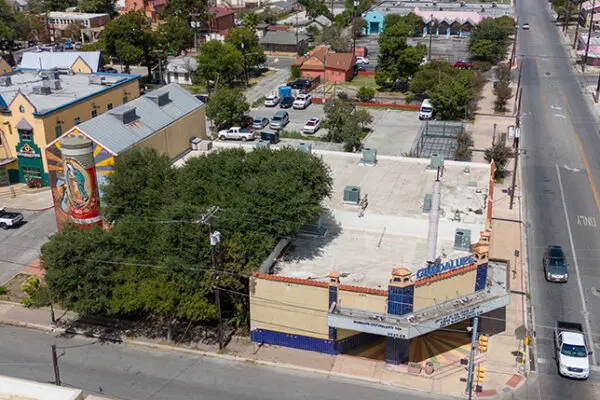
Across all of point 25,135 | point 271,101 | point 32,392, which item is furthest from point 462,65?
point 32,392

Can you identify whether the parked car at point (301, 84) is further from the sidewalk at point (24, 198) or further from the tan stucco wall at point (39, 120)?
the sidewalk at point (24, 198)

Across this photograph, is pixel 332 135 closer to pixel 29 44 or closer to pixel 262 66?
pixel 262 66

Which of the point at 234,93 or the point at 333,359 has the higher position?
the point at 234,93

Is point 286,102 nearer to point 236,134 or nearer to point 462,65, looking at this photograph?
point 236,134

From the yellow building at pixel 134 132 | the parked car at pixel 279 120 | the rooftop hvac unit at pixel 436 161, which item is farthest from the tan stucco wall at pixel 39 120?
the rooftop hvac unit at pixel 436 161

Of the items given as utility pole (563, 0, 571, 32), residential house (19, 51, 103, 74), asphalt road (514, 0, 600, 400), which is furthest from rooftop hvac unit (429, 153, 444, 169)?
utility pole (563, 0, 571, 32)

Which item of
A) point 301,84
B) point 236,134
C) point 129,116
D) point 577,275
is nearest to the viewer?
point 577,275

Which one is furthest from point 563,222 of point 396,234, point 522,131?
point 522,131
